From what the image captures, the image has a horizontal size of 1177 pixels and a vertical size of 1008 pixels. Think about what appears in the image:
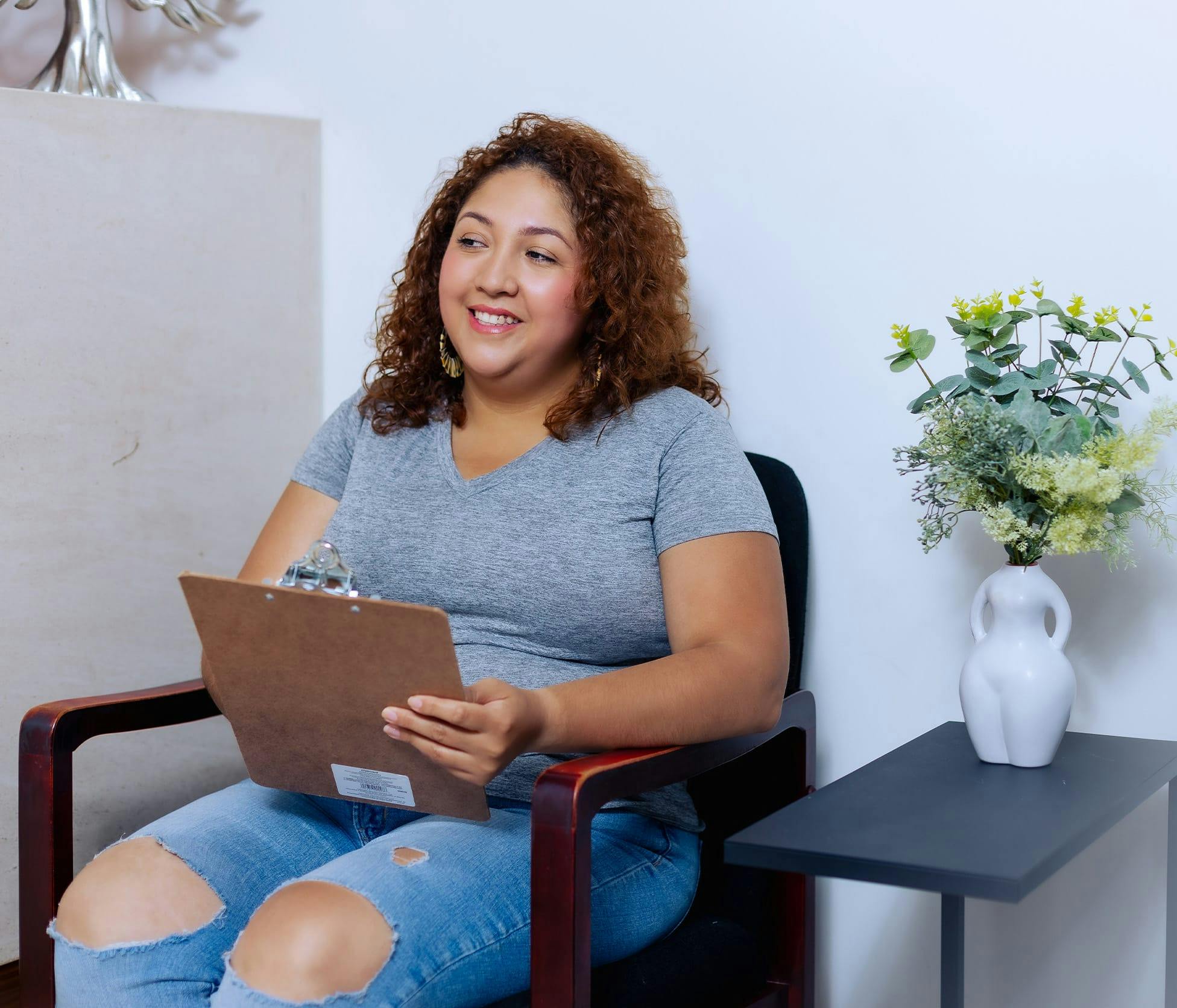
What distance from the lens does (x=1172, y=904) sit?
54.6 inches

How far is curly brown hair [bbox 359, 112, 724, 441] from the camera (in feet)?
5.01

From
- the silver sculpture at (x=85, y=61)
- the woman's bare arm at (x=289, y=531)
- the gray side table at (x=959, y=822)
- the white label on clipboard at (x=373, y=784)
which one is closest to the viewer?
the gray side table at (x=959, y=822)

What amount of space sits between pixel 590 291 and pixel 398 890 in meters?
0.72

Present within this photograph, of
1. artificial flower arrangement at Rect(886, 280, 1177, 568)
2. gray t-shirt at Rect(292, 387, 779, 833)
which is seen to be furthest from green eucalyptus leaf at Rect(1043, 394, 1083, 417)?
gray t-shirt at Rect(292, 387, 779, 833)

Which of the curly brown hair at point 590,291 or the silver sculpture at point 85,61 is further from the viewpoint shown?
the silver sculpture at point 85,61

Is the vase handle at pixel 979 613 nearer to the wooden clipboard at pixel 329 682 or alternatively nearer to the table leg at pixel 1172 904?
the table leg at pixel 1172 904

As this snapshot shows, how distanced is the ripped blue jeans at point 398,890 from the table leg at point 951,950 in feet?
0.99

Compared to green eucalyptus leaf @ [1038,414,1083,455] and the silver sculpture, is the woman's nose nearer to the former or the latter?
green eucalyptus leaf @ [1038,414,1083,455]

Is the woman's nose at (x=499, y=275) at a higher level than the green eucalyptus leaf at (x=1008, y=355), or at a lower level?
higher

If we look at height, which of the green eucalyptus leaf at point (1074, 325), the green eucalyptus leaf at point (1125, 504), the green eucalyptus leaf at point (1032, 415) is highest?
the green eucalyptus leaf at point (1074, 325)

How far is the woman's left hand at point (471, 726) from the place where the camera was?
1.13 meters

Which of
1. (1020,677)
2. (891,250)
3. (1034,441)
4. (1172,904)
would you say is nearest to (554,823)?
(1020,677)

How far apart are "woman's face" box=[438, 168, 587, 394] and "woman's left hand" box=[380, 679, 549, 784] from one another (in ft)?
1.58

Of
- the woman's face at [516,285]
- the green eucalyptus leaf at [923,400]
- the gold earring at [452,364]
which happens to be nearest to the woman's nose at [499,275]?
the woman's face at [516,285]
